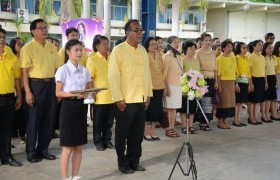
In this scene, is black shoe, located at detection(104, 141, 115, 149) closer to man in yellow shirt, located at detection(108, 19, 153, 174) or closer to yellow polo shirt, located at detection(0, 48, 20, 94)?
A: man in yellow shirt, located at detection(108, 19, 153, 174)

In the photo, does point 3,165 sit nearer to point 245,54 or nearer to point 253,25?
point 245,54

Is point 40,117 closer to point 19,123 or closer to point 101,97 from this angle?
point 101,97

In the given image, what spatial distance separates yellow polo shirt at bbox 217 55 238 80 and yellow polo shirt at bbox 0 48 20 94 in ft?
13.5

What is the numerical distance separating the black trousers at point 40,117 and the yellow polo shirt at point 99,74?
2.65ft

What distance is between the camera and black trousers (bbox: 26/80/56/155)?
535 cm

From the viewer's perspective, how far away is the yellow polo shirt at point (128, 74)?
4.82 metres

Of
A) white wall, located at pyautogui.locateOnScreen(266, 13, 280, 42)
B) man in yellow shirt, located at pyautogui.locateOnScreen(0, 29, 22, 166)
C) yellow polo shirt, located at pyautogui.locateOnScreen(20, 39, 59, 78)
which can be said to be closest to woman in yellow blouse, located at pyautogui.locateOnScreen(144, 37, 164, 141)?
yellow polo shirt, located at pyautogui.locateOnScreen(20, 39, 59, 78)

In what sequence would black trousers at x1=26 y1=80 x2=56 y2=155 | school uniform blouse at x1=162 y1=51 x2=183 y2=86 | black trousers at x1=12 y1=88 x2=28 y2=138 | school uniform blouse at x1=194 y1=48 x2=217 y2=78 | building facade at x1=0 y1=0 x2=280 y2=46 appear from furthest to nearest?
building facade at x1=0 y1=0 x2=280 y2=46 < school uniform blouse at x1=194 y1=48 x2=217 y2=78 < school uniform blouse at x1=162 y1=51 x2=183 y2=86 < black trousers at x1=12 y1=88 x2=28 y2=138 < black trousers at x1=26 y1=80 x2=56 y2=155

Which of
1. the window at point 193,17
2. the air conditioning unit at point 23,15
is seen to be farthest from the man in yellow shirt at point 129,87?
the window at point 193,17

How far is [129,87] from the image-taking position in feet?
16.1

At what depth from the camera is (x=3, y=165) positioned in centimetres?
528

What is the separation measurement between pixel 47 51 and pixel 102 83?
1.11 meters

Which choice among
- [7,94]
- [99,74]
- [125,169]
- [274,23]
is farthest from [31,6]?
[125,169]

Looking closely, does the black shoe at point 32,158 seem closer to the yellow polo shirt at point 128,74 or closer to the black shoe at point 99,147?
the black shoe at point 99,147
